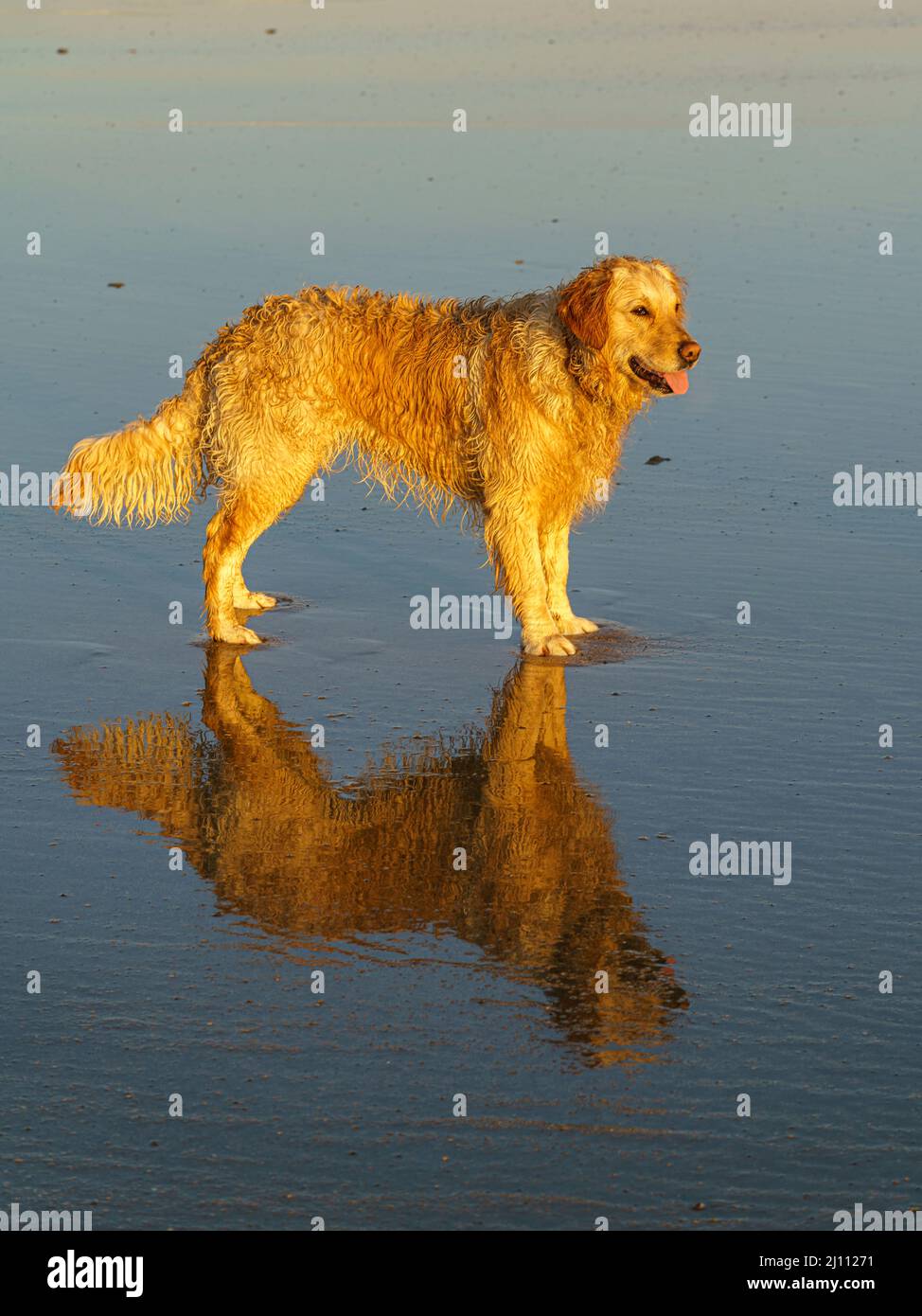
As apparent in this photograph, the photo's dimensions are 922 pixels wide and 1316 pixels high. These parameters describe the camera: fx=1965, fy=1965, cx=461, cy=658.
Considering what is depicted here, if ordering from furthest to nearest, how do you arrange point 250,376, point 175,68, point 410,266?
point 175,68 → point 410,266 → point 250,376

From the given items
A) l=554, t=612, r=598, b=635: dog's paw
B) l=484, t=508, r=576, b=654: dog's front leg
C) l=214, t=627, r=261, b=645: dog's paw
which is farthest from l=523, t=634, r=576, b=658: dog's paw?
l=214, t=627, r=261, b=645: dog's paw

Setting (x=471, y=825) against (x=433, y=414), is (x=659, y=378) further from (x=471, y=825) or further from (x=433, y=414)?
(x=471, y=825)

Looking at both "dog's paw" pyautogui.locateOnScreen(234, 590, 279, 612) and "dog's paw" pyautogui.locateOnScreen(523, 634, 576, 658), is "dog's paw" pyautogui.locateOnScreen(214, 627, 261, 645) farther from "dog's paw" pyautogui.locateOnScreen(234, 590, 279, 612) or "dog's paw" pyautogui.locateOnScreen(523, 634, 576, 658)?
"dog's paw" pyautogui.locateOnScreen(523, 634, 576, 658)

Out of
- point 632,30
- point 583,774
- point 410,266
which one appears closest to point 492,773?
point 583,774

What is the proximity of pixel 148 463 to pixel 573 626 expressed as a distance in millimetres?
2474

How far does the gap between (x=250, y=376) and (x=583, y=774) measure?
326 centimetres

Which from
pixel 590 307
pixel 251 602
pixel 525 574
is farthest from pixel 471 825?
pixel 590 307

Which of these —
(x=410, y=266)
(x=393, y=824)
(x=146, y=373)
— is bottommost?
(x=393, y=824)

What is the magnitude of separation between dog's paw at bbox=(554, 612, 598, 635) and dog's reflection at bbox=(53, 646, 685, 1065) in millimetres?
758

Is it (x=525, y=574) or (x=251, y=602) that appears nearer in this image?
(x=525, y=574)

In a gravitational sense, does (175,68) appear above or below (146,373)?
above

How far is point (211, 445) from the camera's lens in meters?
10.4

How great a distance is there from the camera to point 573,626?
9.88 m
